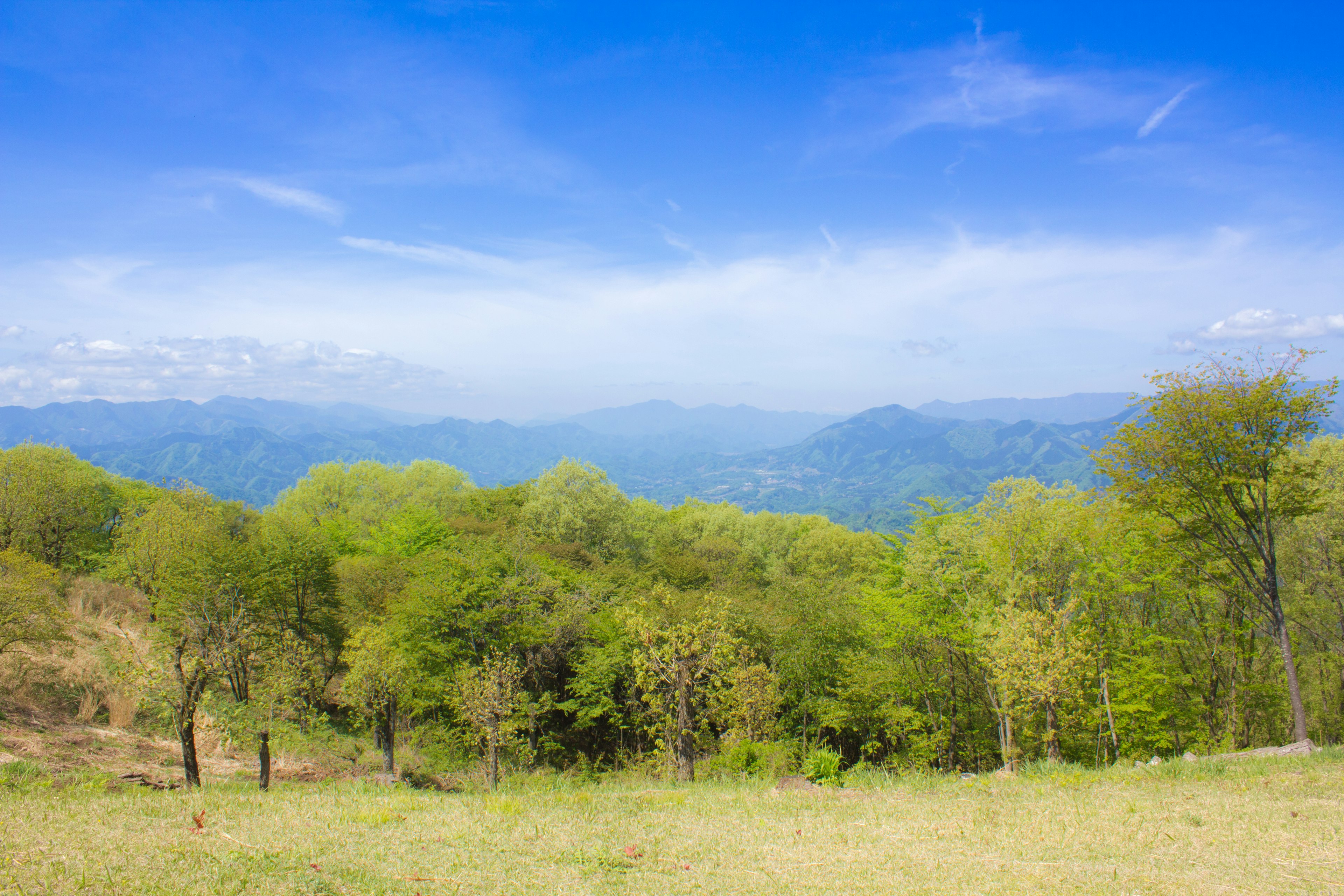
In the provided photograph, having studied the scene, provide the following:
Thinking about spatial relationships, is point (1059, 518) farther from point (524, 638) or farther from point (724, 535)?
point (724, 535)

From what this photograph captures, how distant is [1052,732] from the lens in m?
22.5

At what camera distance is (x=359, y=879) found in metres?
8.59

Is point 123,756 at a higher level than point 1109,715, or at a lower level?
higher

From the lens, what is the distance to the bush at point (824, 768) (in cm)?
1727

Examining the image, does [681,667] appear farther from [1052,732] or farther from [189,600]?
[189,600]

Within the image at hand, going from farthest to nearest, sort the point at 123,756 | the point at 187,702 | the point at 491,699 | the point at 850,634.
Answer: the point at 850,634
the point at 491,699
the point at 123,756
the point at 187,702

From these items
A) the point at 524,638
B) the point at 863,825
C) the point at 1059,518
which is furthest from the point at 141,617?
the point at 1059,518

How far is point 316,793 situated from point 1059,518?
1096 inches

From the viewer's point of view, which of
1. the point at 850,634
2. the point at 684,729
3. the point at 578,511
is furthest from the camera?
the point at 578,511

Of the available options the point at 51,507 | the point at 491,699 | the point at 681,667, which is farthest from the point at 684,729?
the point at 51,507

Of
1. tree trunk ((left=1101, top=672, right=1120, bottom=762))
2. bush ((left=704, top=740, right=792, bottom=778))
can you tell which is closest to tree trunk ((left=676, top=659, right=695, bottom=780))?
→ bush ((left=704, top=740, right=792, bottom=778))

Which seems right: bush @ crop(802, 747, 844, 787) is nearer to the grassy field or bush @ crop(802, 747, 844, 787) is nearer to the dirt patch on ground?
the grassy field

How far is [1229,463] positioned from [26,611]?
1666 inches

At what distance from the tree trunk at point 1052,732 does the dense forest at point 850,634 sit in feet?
0.48
